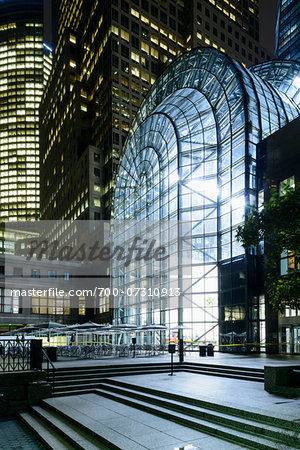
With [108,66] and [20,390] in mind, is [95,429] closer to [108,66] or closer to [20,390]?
[20,390]

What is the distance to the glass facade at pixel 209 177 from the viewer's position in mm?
34188

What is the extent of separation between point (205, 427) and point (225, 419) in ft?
1.71

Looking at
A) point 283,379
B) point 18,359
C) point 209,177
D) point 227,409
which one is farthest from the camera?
point 209,177

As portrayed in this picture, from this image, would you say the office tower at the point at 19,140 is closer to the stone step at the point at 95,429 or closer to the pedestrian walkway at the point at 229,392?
the pedestrian walkway at the point at 229,392

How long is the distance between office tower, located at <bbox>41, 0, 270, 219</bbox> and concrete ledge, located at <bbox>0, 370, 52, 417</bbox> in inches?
2467

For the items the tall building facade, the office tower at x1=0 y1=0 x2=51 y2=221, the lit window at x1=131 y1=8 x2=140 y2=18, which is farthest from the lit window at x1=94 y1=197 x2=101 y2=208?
the office tower at x1=0 y1=0 x2=51 y2=221

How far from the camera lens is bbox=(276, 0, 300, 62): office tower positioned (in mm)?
54522

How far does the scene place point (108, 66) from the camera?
271 feet

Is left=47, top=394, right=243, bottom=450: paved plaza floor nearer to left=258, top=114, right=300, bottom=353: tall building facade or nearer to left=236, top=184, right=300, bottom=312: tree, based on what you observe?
left=236, top=184, right=300, bottom=312: tree

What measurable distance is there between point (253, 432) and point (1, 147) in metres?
185

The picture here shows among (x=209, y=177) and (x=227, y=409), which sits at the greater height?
(x=209, y=177)

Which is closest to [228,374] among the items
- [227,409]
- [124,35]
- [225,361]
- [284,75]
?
[225,361]

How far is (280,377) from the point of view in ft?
42.0

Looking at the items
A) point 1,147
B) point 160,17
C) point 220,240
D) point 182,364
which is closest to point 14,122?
point 1,147
